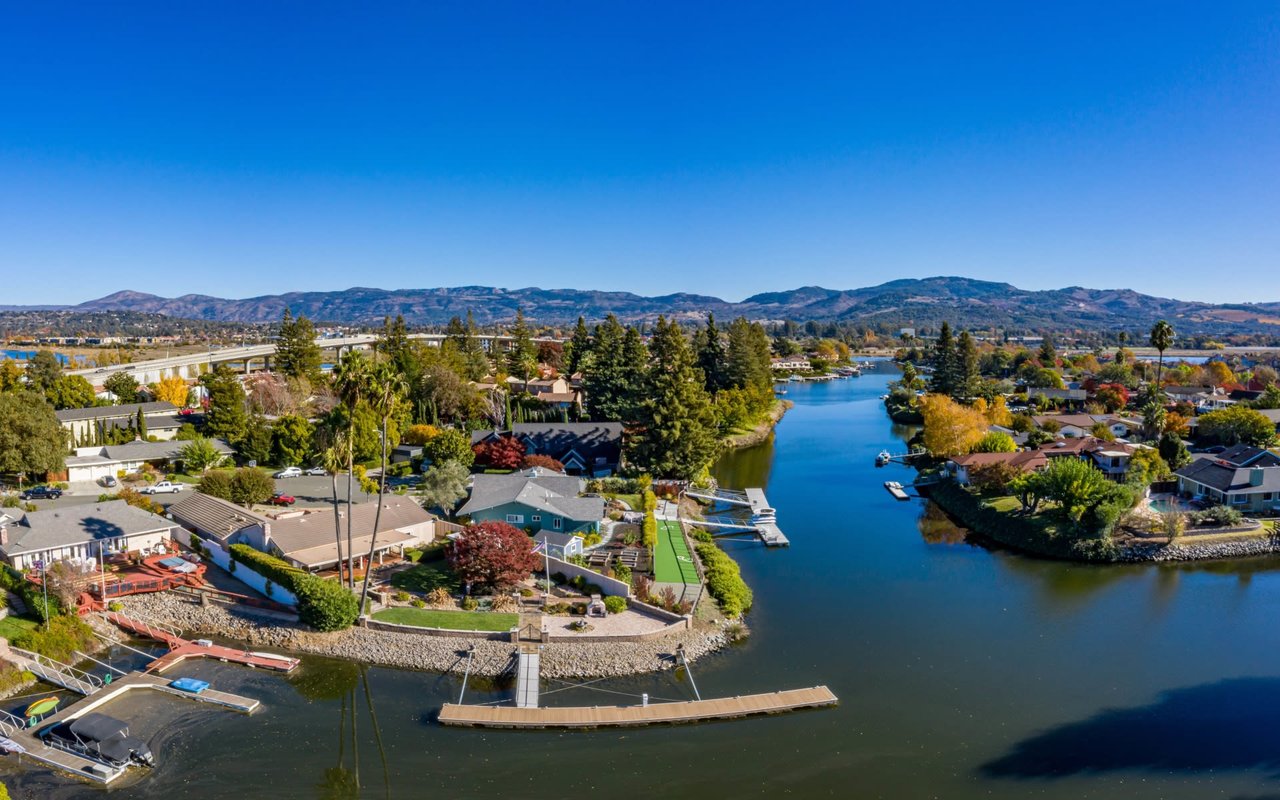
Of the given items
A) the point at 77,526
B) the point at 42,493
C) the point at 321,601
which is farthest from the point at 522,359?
the point at 321,601

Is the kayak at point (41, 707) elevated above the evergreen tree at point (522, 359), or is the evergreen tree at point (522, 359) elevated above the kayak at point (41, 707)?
the evergreen tree at point (522, 359)

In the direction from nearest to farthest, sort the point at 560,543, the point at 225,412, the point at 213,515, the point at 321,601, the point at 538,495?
the point at 321,601
the point at 560,543
the point at 213,515
the point at 538,495
the point at 225,412

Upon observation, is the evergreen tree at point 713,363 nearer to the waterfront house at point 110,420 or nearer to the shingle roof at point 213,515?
the waterfront house at point 110,420

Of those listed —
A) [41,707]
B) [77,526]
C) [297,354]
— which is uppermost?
[297,354]

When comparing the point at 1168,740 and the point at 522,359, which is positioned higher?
the point at 522,359

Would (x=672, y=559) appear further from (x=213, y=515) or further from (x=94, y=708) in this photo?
(x=213, y=515)

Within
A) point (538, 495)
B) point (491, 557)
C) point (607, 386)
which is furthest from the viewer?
point (607, 386)

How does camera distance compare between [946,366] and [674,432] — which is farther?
[946,366]

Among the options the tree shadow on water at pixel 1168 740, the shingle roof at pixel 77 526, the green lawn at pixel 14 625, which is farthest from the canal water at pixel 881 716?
the shingle roof at pixel 77 526
